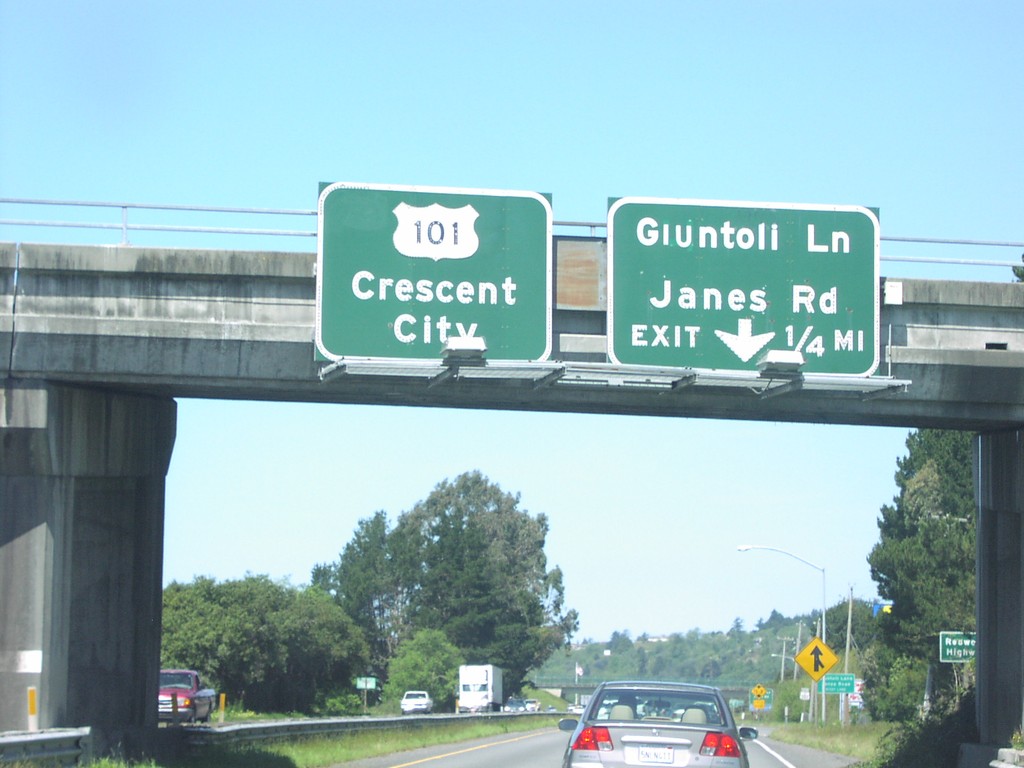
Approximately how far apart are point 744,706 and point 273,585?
52713mm

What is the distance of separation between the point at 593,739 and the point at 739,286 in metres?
6.95

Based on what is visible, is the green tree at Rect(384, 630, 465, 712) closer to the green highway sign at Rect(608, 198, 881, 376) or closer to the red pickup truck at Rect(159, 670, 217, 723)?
the red pickup truck at Rect(159, 670, 217, 723)

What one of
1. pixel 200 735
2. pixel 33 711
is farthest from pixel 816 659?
pixel 33 711

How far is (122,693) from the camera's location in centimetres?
2091

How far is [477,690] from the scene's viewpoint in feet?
273

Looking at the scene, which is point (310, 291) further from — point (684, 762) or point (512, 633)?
point (512, 633)

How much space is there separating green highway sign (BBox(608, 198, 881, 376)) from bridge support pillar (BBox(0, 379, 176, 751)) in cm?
756

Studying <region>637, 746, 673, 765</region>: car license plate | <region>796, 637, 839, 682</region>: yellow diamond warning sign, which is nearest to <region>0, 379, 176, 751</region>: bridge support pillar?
<region>637, 746, 673, 765</region>: car license plate

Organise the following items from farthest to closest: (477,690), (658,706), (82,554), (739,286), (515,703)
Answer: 1. (515,703)
2. (477,690)
3. (82,554)
4. (739,286)
5. (658,706)

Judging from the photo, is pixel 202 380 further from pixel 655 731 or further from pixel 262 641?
pixel 262 641

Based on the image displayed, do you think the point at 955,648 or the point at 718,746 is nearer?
the point at 718,746

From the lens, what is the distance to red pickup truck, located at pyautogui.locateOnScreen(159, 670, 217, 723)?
1384 inches

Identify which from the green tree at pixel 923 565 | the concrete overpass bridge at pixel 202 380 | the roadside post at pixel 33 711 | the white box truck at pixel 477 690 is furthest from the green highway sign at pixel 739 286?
the white box truck at pixel 477 690

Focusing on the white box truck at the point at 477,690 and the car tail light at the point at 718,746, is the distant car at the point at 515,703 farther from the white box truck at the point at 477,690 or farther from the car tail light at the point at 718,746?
the car tail light at the point at 718,746
